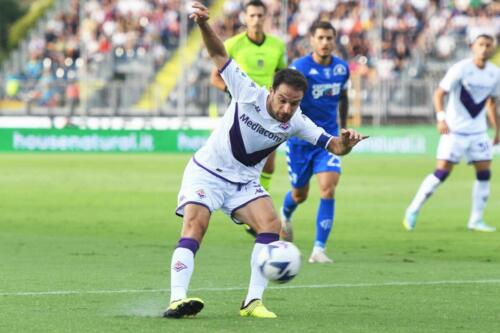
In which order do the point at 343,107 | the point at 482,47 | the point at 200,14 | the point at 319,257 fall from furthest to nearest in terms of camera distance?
the point at 482,47 → the point at 343,107 → the point at 319,257 → the point at 200,14

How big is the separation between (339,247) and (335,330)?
6863 mm

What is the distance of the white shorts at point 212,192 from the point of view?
32.1 ft

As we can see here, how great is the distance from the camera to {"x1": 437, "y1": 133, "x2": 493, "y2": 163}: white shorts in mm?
18188

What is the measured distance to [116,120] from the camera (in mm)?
41281

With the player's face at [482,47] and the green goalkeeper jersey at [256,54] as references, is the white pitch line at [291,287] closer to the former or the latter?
the green goalkeeper jersey at [256,54]

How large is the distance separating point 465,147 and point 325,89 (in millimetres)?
4335

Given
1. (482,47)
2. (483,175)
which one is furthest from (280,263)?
(483,175)

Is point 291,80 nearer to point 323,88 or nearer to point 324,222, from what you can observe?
point 324,222

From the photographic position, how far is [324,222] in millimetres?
14039

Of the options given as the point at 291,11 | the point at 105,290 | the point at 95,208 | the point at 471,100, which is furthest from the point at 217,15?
the point at 105,290

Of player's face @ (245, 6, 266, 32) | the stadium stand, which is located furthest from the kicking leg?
the stadium stand

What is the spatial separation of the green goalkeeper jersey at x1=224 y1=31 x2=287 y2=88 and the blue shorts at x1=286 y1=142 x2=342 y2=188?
1564 mm

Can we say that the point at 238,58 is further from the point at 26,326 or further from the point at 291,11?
the point at 291,11

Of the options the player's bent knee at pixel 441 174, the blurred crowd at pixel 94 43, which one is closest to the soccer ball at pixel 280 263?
the player's bent knee at pixel 441 174
